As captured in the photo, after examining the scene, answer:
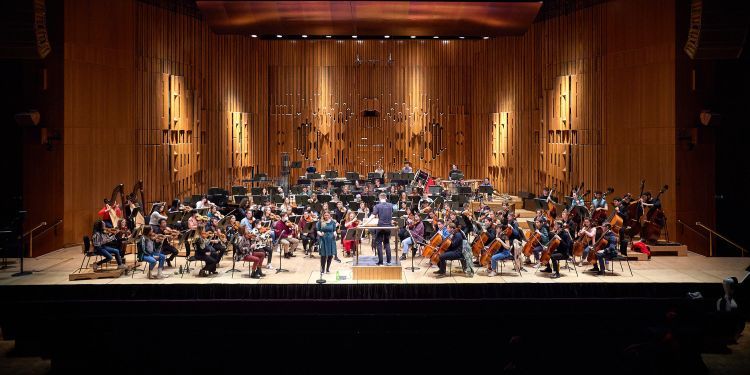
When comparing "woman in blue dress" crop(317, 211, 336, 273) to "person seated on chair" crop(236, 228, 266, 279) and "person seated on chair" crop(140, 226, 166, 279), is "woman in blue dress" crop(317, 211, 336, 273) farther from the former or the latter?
"person seated on chair" crop(140, 226, 166, 279)

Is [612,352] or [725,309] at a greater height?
[725,309]

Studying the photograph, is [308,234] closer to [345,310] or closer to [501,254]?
[345,310]

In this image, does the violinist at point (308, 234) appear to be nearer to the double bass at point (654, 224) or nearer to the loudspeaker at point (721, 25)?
the double bass at point (654, 224)

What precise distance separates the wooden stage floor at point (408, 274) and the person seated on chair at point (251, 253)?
0.17 metres

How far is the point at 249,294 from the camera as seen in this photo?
11523 millimetres

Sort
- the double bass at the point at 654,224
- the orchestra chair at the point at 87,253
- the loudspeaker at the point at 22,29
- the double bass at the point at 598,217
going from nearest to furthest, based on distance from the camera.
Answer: the orchestra chair at the point at 87,253
the double bass at the point at 598,217
the loudspeaker at the point at 22,29
the double bass at the point at 654,224

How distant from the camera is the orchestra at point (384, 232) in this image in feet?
39.5

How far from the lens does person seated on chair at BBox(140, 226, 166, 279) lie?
1183 centimetres

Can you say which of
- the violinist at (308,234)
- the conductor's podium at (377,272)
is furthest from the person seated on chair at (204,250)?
the conductor's podium at (377,272)

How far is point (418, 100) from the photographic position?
2272 centimetres

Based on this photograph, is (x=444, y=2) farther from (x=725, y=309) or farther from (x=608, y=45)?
(x=725, y=309)

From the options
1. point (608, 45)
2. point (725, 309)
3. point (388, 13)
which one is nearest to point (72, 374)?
point (725, 309)

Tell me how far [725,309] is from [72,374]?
918 centimetres

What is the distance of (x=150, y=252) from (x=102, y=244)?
2.68 ft
